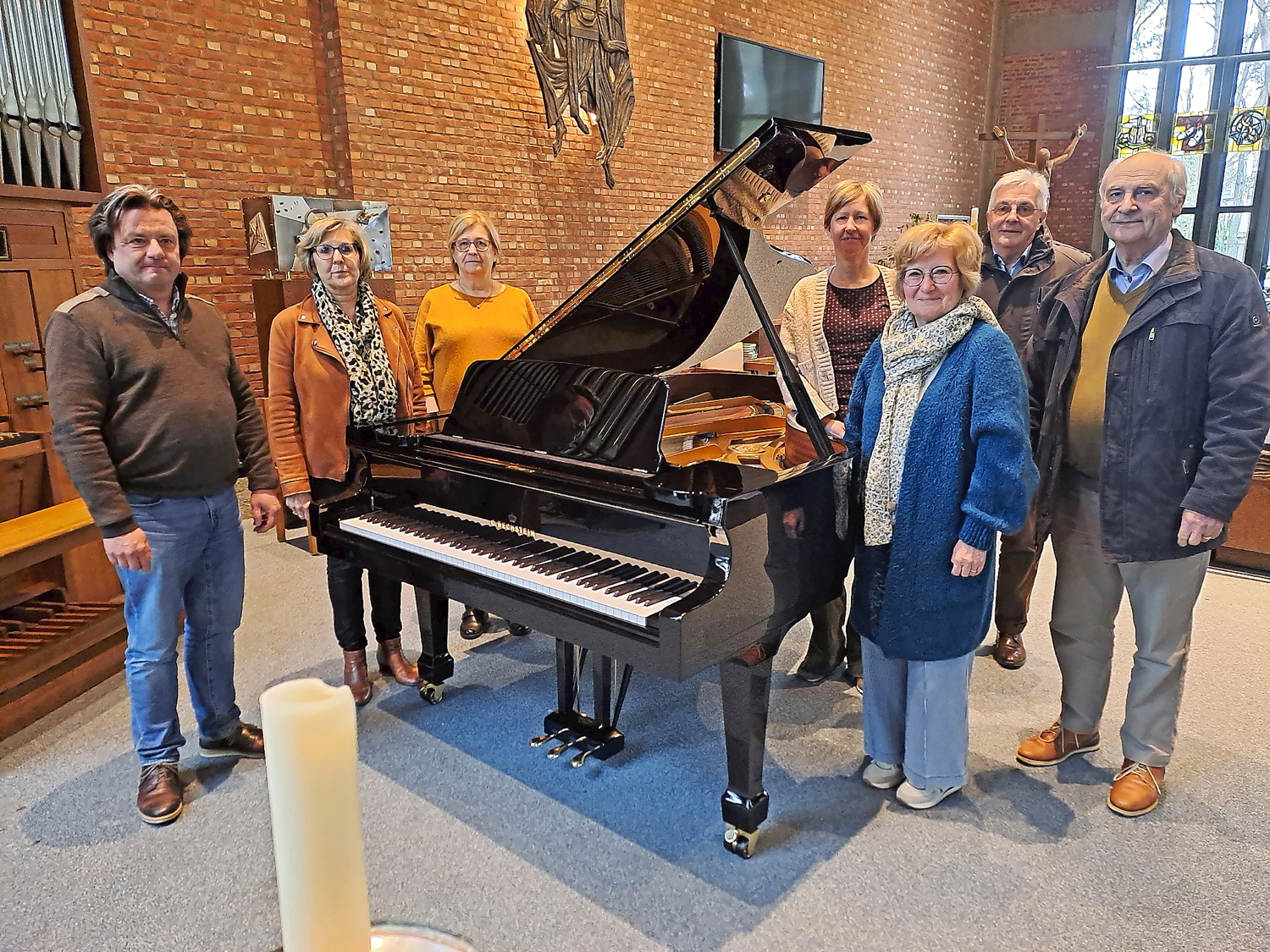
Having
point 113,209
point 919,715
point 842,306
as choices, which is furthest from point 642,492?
point 113,209

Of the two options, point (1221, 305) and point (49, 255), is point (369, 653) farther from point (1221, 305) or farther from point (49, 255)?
point (1221, 305)

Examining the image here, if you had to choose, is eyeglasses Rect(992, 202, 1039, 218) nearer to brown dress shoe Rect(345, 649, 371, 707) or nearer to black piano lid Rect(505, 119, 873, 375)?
black piano lid Rect(505, 119, 873, 375)

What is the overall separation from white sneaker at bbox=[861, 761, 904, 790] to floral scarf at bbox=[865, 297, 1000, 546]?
0.72 meters

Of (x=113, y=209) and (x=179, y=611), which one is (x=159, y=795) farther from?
(x=113, y=209)

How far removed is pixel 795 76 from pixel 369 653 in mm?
8103

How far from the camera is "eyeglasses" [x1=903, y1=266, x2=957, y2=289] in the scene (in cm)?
220

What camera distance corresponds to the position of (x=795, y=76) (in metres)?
9.34

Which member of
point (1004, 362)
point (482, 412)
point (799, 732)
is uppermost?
point (1004, 362)

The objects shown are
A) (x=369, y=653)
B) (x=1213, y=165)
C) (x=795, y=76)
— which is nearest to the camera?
(x=369, y=653)

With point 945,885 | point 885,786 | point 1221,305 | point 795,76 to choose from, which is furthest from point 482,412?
point 795,76

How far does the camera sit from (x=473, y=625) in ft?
12.4

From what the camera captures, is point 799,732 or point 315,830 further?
point 799,732

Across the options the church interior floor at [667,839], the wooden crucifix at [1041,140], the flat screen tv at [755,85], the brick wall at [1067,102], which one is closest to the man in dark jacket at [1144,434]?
the church interior floor at [667,839]

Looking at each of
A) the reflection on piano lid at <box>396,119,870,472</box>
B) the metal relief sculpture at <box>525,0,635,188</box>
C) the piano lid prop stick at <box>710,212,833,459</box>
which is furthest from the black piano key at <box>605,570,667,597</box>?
the metal relief sculpture at <box>525,0,635,188</box>
